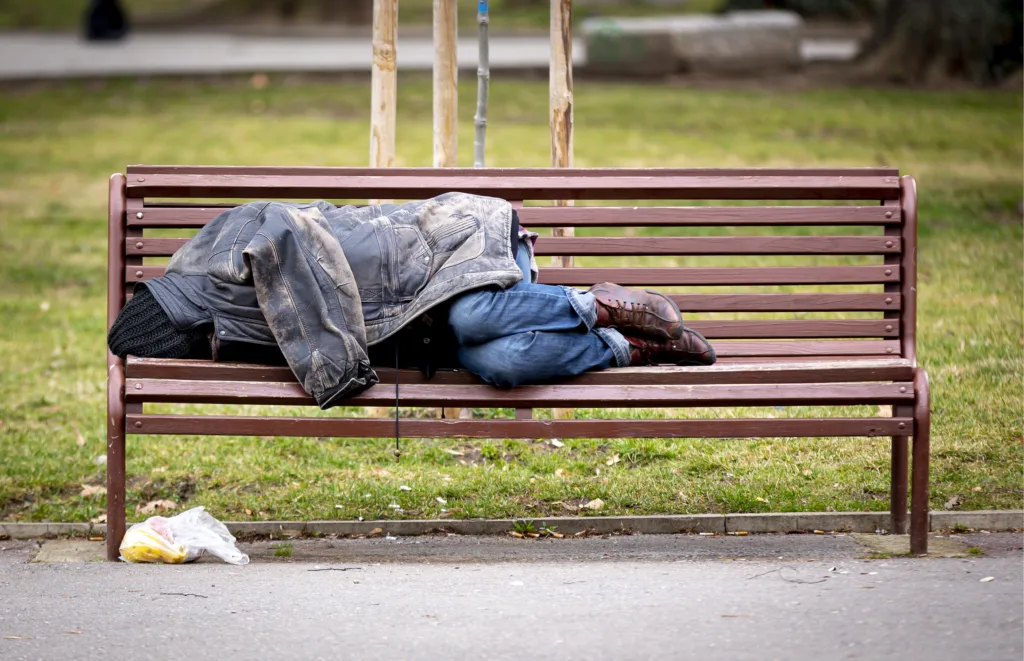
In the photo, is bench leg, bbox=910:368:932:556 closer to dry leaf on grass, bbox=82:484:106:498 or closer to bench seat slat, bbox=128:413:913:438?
bench seat slat, bbox=128:413:913:438

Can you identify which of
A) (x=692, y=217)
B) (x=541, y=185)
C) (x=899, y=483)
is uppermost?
(x=541, y=185)

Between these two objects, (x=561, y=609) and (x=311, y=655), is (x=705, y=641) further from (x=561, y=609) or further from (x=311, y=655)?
(x=311, y=655)

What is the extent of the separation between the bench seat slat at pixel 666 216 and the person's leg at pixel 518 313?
488 millimetres

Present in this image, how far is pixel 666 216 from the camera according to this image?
16.1 ft

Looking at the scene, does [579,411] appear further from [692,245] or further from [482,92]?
[482,92]

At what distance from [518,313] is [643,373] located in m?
0.45

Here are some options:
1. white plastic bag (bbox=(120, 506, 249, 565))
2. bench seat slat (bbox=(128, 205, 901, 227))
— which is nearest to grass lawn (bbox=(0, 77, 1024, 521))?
white plastic bag (bbox=(120, 506, 249, 565))

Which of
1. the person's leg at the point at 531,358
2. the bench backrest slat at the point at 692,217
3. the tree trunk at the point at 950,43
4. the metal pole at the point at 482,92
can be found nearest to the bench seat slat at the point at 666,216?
the bench backrest slat at the point at 692,217

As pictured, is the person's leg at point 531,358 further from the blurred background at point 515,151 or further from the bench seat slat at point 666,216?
the blurred background at point 515,151

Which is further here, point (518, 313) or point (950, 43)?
point (950, 43)

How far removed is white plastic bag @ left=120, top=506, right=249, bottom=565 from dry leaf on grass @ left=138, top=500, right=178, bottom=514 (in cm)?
44

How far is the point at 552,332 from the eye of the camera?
437 cm

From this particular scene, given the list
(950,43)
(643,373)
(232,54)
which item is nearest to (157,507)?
(643,373)

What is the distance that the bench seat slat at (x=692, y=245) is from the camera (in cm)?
484
